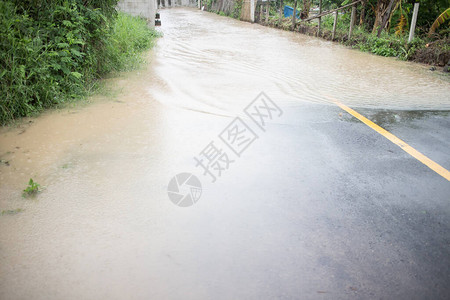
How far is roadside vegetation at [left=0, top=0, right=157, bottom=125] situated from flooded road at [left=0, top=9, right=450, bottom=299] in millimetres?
351

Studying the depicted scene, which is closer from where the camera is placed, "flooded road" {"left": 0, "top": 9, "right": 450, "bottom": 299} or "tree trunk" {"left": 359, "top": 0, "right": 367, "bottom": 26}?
"flooded road" {"left": 0, "top": 9, "right": 450, "bottom": 299}

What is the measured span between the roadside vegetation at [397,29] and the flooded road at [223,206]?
549cm

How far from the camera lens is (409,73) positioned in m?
9.02

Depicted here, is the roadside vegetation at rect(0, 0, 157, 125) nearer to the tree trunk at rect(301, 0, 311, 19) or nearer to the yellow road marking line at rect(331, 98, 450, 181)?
the yellow road marking line at rect(331, 98, 450, 181)

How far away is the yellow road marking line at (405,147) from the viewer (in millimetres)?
3822

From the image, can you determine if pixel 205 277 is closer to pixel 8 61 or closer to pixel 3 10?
pixel 8 61

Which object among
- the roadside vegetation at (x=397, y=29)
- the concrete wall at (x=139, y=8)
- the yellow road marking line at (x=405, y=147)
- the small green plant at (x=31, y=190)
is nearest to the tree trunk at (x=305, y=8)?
the roadside vegetation at (x=397, y=29)

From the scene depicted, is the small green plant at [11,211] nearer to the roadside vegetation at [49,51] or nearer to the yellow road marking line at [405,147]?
the roadside vegetation at [49,51]

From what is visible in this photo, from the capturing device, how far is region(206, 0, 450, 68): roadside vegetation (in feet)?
35.1

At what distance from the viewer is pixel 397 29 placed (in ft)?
46.6

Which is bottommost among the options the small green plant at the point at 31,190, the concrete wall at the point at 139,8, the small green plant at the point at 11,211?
the small green plant at the point at 11,211

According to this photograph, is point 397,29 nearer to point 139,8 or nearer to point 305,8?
point 305,8

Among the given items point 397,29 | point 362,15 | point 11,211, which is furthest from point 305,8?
point 11,211

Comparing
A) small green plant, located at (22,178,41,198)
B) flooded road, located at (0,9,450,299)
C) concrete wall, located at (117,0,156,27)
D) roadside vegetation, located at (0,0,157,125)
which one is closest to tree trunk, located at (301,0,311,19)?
concrete wall, located at (117,0,156,27)
